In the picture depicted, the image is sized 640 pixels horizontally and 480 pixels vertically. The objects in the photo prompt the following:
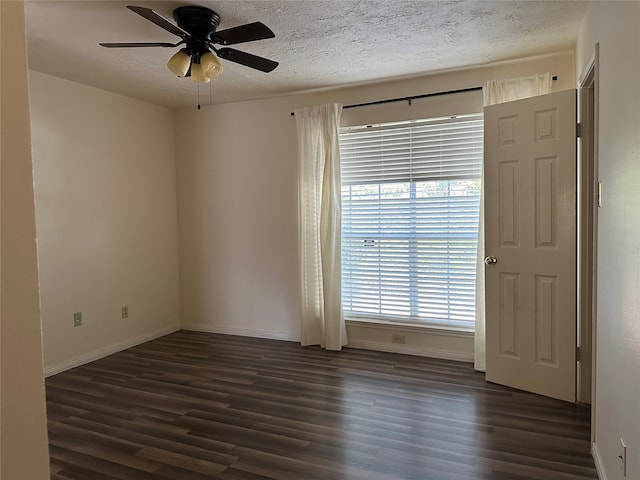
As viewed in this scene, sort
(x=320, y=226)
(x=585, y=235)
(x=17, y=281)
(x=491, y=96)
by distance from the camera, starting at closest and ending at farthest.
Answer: (x=17, y=281), (x=585, y=235), (x=491, y=96), (x=320, y=226)

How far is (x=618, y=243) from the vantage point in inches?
72.4

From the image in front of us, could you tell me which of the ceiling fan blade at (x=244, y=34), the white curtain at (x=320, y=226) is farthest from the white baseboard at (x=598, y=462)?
the ceiling fan blade at (x=244, y=34)

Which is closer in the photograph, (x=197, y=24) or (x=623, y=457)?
(x=623, y=457)

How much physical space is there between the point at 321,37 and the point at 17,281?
9.14 ft

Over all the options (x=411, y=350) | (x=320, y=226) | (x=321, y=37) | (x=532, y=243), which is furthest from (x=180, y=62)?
(x=411, y=350)

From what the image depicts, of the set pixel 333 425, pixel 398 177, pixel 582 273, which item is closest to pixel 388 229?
pixel 398 177

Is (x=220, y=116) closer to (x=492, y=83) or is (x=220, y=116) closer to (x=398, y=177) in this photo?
(x=398, y=177)

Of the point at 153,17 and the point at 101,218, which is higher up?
the point at 153,17

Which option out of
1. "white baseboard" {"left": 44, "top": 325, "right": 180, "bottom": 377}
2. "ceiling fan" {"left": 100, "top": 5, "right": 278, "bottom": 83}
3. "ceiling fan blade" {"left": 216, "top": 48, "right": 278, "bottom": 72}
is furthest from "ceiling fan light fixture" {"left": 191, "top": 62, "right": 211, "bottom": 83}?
"white baseboard" {"left": 44, "top": 325, "right": 180, "bottom": 377}

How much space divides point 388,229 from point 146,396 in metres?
2.46

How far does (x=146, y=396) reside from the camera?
10.7ft

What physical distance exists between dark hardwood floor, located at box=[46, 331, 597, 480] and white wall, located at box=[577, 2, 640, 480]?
53 cm

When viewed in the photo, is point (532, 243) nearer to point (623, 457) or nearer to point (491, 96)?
point (491, 96)

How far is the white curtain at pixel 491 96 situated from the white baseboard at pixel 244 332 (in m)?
1.82
